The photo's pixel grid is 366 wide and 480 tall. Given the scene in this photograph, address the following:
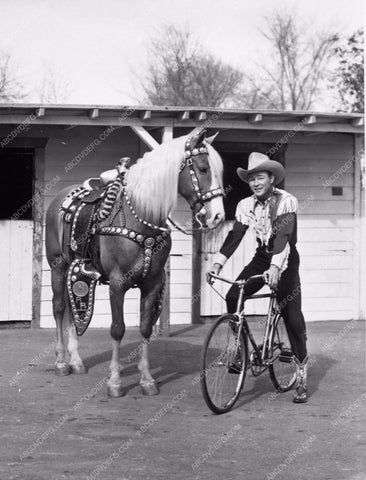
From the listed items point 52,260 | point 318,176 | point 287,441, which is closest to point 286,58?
point 318,176

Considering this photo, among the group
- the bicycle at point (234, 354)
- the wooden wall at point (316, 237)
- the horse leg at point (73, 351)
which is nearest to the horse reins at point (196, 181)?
the bicycle at point (234, 354)

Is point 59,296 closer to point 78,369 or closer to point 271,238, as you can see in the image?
point 78,369

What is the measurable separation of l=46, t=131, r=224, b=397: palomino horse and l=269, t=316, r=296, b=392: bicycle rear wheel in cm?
103

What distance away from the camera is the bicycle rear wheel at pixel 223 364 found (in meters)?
6.19

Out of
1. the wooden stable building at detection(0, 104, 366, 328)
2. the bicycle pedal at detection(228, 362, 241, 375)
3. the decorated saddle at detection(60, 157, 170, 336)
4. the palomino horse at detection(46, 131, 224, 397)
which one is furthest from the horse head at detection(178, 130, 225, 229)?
the wooden stable building at detection(0, 104, 366, 328)

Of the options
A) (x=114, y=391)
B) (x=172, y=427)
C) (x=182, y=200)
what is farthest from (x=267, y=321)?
(x=182, y=200)

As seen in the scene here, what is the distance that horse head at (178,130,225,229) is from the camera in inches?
257

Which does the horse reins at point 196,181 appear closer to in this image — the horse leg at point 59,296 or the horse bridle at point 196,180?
the horse bridle at point 196,180

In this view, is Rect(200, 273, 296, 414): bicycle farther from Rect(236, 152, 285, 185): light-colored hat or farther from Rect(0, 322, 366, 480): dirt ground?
Rect(236, 152, 285, 185): light-colored hat

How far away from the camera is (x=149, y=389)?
23.2 ft

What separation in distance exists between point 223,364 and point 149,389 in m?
1.02

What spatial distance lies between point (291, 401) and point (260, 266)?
3.74ft

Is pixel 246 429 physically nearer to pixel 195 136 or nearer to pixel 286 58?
pixel 195 136

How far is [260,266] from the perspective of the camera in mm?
6805
